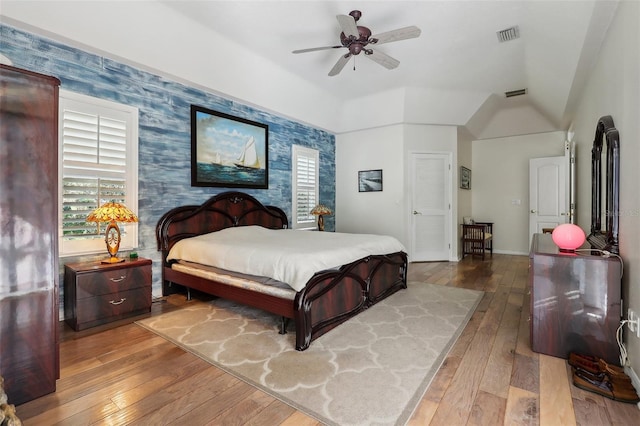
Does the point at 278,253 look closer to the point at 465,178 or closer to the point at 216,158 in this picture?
the point at 216,158

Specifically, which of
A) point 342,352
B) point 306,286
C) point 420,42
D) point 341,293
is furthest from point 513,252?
point 306,286

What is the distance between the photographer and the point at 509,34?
3.49 meters

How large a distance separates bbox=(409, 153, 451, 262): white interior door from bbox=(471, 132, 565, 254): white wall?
72.0 inches

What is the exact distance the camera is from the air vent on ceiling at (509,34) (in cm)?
340

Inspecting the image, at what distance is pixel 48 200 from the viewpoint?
174cm

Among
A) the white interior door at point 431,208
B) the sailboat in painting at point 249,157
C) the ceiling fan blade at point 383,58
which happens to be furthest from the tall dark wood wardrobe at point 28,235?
the white interior door at point 431,208

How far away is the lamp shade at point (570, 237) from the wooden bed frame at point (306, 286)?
1.60 meters

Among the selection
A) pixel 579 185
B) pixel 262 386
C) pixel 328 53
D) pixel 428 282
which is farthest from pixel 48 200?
pixel 579 185

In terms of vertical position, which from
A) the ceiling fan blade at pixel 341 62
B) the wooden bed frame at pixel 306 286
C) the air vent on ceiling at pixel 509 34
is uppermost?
the air vent on ceiling at pixel 509 34

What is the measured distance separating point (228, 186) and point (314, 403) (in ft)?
10.7

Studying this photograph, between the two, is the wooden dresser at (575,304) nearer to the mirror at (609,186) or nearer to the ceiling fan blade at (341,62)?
the mirror at (609,186)

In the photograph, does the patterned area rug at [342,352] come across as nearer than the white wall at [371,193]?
Yes

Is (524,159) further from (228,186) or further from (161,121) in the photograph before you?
(161,121)

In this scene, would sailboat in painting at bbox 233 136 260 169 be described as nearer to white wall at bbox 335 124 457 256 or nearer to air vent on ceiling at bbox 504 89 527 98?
white wall at bbox 335 124 457 256
